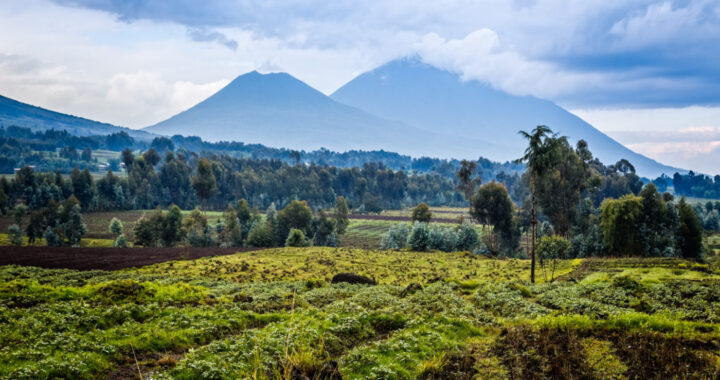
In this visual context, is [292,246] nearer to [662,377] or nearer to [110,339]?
[110,339]

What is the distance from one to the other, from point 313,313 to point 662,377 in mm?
13711

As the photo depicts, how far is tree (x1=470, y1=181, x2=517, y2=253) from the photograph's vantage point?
9488cm

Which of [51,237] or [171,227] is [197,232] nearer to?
[171,227]

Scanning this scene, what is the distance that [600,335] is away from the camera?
1459cm

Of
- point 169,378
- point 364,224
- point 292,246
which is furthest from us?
point 364,224

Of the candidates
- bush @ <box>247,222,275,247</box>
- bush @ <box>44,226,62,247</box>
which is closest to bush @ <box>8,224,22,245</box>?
bush @ <box>44,226,62,247</box>

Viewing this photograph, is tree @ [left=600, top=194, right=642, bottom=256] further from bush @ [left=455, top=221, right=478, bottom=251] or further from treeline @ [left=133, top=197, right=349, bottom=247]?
treeline @ [left=133, top=197, right=349, bottom=247]

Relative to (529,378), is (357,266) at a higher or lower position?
lower

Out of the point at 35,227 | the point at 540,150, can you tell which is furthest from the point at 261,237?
the point at 540,150

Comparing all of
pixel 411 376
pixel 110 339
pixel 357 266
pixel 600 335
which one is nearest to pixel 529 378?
pixel 411 376

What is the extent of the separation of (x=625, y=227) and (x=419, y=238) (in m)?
40.1

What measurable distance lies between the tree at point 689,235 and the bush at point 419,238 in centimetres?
4737

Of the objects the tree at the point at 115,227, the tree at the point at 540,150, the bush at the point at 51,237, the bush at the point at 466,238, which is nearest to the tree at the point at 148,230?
the tree at the point at 115,227

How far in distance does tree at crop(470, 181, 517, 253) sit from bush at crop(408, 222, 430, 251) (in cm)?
1439
